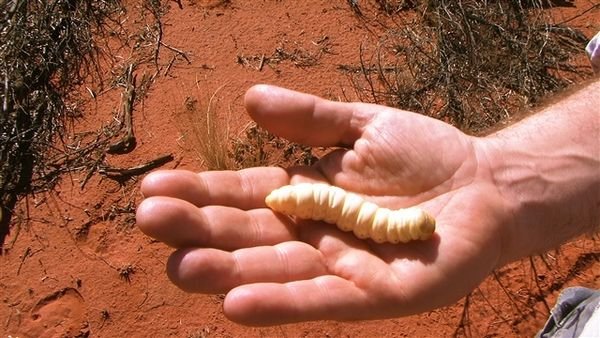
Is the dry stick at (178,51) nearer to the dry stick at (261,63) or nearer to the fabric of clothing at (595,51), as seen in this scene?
the dry stick at (261,63)

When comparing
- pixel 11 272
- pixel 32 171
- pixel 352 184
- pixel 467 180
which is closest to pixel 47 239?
pixel 11 272

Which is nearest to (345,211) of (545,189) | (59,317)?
(545,189)

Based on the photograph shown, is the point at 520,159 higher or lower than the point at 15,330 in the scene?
higher

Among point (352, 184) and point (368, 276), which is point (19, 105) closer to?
point (352, 184)

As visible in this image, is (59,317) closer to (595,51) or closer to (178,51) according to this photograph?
(178,51)

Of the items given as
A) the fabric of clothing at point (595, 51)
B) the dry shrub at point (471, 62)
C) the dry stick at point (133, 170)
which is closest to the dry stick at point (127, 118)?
the dry stick at point (133, 170)
